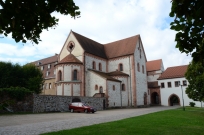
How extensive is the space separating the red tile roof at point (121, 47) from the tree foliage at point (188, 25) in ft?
130

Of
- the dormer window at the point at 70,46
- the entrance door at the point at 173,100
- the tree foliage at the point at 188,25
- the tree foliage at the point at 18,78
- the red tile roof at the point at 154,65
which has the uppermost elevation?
the dormer window at the point at 70,46

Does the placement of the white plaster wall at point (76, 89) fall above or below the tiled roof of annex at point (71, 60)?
below

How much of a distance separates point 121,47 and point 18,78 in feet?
79.7

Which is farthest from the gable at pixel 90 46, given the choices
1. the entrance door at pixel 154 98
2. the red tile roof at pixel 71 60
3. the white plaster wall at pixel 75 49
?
the entrance door at pixel 154 98

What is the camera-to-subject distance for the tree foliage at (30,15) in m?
3.33

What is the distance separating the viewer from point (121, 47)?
47906 millimetres

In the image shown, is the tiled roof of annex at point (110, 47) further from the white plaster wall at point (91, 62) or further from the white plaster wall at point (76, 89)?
the white plaster wall at point (76, 89)

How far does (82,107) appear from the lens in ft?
89.6

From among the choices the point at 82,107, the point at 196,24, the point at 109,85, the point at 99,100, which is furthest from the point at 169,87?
the point at 196,24

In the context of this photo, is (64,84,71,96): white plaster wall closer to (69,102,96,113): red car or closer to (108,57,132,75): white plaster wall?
(69,102,96,113): red car

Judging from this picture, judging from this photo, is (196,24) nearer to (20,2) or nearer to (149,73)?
(20,2)

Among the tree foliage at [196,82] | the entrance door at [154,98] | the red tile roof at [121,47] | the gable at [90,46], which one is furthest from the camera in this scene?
the entrance door at [154,98]

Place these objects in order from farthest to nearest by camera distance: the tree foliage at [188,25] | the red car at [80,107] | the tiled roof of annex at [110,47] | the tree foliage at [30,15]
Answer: the tiled roof of annex at [110,47], the red car at [80,107], the tree foliage at [188,25], the tree foliage at [30,15]

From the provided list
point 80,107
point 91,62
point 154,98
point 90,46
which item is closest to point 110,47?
point 90,46
